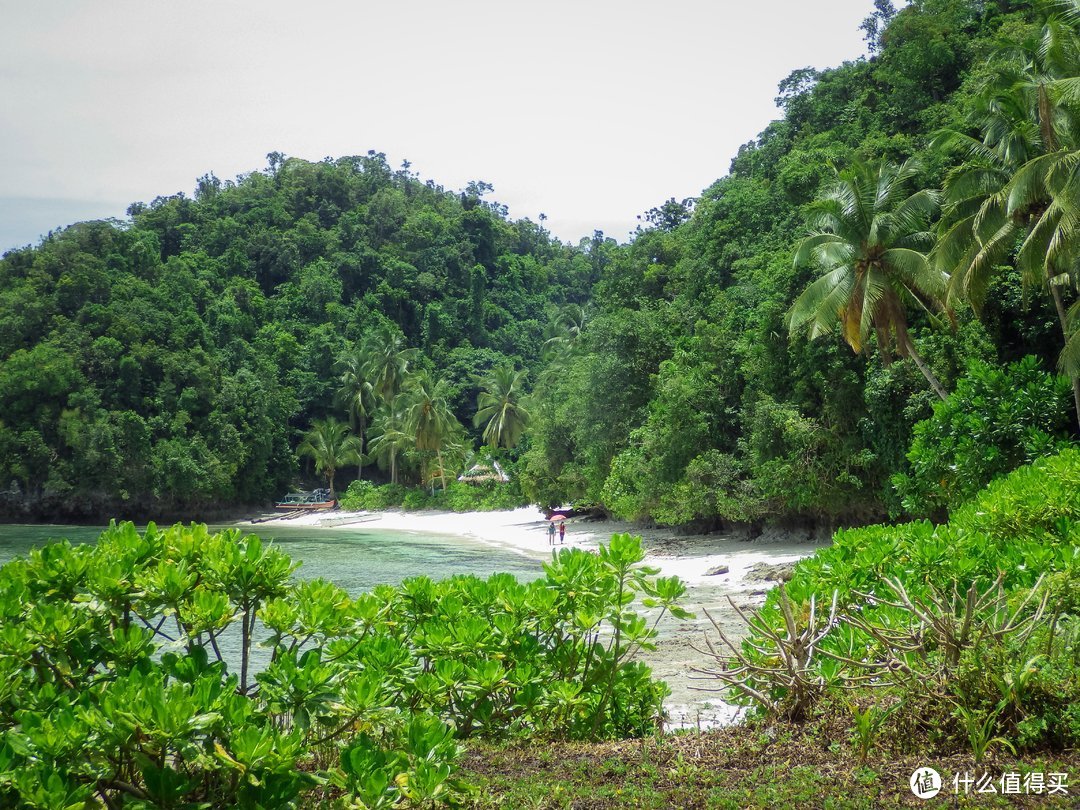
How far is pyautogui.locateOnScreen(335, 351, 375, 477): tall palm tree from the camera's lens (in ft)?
206

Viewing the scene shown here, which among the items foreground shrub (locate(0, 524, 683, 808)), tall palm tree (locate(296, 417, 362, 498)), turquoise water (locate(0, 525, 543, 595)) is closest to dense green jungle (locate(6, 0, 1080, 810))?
foreground shrub (locate(0, 524, 683, 808))

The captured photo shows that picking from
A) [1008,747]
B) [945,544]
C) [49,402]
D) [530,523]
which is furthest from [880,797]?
[49,402]

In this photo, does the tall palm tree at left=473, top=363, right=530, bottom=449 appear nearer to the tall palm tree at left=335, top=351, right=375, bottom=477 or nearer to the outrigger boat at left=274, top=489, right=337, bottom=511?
the tall palm tree at left=335, top=351, right=375, bottom=477

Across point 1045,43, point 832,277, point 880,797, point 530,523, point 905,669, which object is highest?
point 1045,43

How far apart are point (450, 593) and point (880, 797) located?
2.30 m

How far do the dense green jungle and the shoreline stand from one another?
0.63 meters

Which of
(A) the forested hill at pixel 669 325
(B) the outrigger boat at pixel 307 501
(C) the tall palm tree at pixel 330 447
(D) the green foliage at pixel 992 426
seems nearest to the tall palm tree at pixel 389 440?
(A) the forested hill at pixel 669 325

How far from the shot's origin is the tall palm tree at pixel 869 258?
1758 cm

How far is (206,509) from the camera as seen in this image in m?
55.8

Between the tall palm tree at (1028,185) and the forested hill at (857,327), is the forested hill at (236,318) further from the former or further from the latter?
the tall palm tree at (1028,185)

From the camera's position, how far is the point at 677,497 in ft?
85.1

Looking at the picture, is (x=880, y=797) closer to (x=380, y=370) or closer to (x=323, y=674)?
(x=323, y=674)

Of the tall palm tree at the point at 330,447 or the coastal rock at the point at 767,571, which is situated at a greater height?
the tall palm tree at the point at 330,447

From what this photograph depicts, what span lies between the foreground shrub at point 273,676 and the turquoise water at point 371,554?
41.6ft
